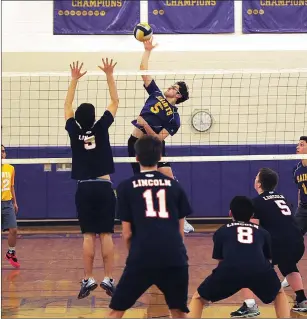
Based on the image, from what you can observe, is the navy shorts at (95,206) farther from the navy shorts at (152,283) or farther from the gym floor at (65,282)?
the navy shorts at (152,283)

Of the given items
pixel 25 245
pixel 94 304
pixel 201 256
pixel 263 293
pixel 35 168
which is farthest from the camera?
pixel 35 168

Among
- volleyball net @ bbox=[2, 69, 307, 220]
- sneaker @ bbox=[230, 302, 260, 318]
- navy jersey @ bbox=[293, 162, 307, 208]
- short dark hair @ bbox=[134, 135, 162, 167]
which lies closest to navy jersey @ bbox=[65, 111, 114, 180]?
short dark hair @ bbox=[134, 135, 162, 167]

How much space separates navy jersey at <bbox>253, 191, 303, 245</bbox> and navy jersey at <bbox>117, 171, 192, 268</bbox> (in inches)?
65.4

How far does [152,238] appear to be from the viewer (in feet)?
17.5

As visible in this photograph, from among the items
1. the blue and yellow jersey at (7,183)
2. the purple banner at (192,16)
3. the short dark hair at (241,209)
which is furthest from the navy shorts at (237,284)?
the purple banner at (192,16)

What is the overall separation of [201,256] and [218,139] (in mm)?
4471

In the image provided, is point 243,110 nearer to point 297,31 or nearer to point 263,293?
point 297,31

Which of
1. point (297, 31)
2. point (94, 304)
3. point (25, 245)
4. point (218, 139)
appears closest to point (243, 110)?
point (218, 139)

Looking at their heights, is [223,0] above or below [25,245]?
above

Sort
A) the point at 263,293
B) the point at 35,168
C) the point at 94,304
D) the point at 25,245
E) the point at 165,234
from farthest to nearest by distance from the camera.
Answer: the point at 35,168
the point at 25,245
the point at 94,304
the point at 263,293
the point at 165,234

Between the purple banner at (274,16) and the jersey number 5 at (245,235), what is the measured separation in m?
9.30

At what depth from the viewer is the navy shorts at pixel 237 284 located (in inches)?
236

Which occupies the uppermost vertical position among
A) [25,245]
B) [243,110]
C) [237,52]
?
[237,52]

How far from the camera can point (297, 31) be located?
48.4 feet
